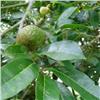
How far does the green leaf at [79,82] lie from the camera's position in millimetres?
777

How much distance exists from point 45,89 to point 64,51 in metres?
0.10

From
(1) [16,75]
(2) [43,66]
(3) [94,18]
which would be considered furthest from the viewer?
(3) [94,18]

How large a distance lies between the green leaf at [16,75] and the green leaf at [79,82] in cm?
7

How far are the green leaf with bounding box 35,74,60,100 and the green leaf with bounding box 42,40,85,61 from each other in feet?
0.20

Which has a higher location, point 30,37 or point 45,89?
point 30,37

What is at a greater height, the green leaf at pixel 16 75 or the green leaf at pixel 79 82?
the green leaf at pixel 16 75

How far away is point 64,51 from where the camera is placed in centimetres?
78

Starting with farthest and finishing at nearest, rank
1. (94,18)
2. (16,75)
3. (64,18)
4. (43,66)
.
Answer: (94,18), (64,18), (43,66), (16,75)

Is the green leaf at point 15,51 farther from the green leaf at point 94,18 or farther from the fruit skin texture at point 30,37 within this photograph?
the green leaf at point 94,18

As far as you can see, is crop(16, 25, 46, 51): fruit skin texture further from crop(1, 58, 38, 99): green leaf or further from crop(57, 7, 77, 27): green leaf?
crop(57, 7, 77, 27): green leaf

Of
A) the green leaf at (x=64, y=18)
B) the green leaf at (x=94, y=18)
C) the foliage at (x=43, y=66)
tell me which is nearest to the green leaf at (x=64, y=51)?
the foliage at (x=43, y=66)

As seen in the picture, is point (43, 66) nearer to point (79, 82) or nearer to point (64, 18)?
point (79, 82)

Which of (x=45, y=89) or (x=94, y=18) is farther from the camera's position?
(x=94, y=18)

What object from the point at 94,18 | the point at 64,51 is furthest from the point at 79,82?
the point at 94,18
